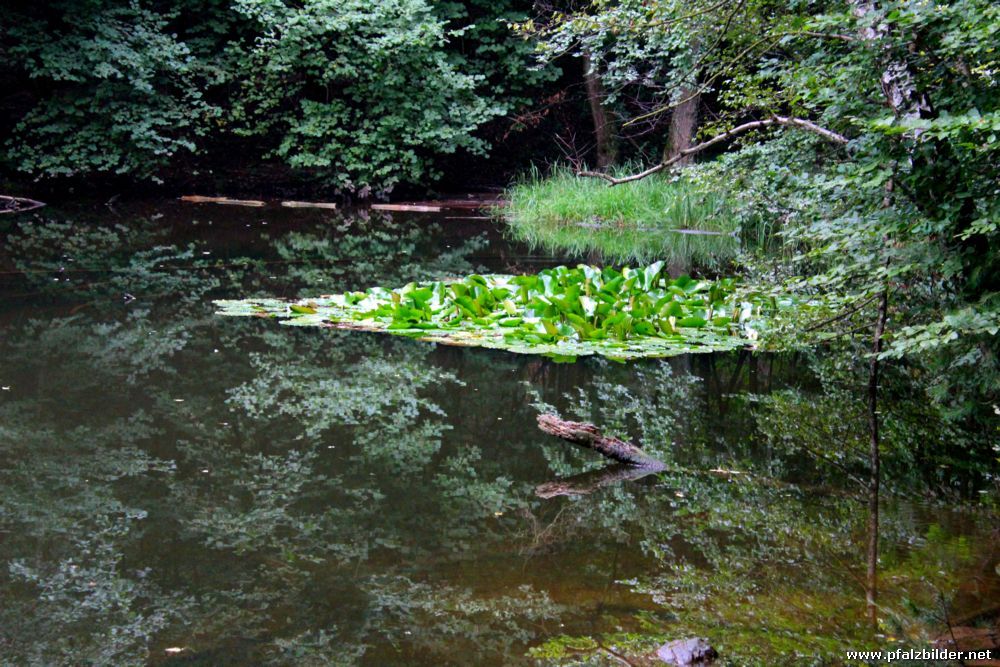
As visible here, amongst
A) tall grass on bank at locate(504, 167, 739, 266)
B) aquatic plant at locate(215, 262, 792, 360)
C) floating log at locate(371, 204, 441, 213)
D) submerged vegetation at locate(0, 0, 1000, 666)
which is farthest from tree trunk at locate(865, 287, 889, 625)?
floating log at locate(371, 204, 441, 213)

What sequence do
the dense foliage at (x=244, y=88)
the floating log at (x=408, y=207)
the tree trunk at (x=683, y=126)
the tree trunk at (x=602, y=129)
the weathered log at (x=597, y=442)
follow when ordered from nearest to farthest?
the weathered log at (x=597, y=442)
the tree trunk at (x=683, y=126)
the dense foliage at (x=244, y=88)
the floating log at (x=408, y=207)
the tree trunk at (x=602, y=129)

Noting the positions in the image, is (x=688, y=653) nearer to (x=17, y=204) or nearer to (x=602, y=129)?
(x=17, y=204)

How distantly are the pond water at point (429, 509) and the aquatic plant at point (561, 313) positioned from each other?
128 millimetres

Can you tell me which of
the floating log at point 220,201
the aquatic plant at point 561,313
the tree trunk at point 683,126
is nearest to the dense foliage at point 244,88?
the floating log at point 220,201

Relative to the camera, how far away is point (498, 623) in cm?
250

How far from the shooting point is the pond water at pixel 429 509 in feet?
8.05

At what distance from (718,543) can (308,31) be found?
13.1m

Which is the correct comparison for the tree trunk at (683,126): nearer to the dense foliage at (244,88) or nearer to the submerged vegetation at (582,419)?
the dense foliage at (244,88)

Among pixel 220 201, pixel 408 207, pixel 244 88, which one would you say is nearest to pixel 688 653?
pixel 408 207

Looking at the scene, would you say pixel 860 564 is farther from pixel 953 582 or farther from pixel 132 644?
pixel 132 644

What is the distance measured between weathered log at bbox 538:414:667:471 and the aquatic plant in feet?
4.86

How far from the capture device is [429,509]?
10.7 feet

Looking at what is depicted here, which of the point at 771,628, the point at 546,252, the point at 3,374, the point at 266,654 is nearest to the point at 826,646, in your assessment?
the point at 771,628

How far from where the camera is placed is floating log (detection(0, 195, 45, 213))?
41.6ft
